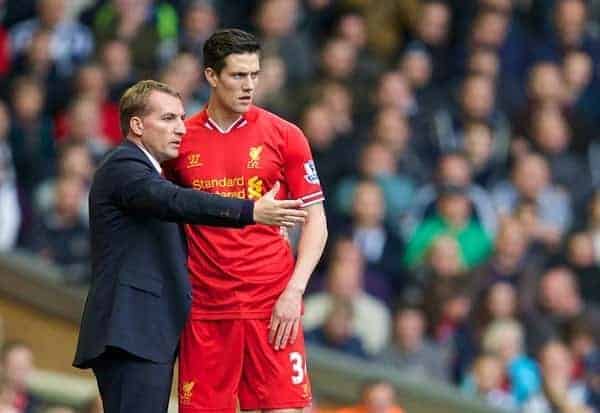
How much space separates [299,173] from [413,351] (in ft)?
16.8

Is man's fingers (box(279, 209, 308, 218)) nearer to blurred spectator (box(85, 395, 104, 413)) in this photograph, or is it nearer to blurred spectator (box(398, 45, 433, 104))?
blurred spectator (box(85, 395, 104, 413))

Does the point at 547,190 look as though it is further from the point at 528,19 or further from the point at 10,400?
the point at 10,400

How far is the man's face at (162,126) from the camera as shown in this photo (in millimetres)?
8703

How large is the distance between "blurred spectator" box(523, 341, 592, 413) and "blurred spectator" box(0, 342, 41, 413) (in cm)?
364

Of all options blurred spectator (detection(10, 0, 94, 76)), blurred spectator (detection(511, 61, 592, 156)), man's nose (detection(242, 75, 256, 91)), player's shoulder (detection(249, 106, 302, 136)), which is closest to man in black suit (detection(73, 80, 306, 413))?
man's nose (detection(242, 75, 256, 91))

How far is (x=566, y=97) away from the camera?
54.0ft

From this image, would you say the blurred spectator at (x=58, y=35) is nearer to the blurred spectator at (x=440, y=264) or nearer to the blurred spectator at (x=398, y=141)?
the blurred spectator at (x=398, y=141)

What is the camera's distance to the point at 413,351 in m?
13.9

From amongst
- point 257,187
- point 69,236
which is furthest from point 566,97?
point 257,187

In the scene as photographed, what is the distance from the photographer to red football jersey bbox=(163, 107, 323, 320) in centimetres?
891

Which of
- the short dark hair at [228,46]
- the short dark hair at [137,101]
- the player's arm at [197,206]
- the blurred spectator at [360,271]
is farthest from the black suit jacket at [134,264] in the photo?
the blurred spectator at [360,271]

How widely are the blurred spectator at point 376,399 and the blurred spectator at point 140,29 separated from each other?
340 cm

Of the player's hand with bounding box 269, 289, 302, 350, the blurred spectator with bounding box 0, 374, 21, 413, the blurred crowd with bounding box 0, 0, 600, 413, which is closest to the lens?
the player's hand with bounding box 269, 289, 302, 350

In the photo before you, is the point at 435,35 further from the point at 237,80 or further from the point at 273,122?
the point at 237,80
